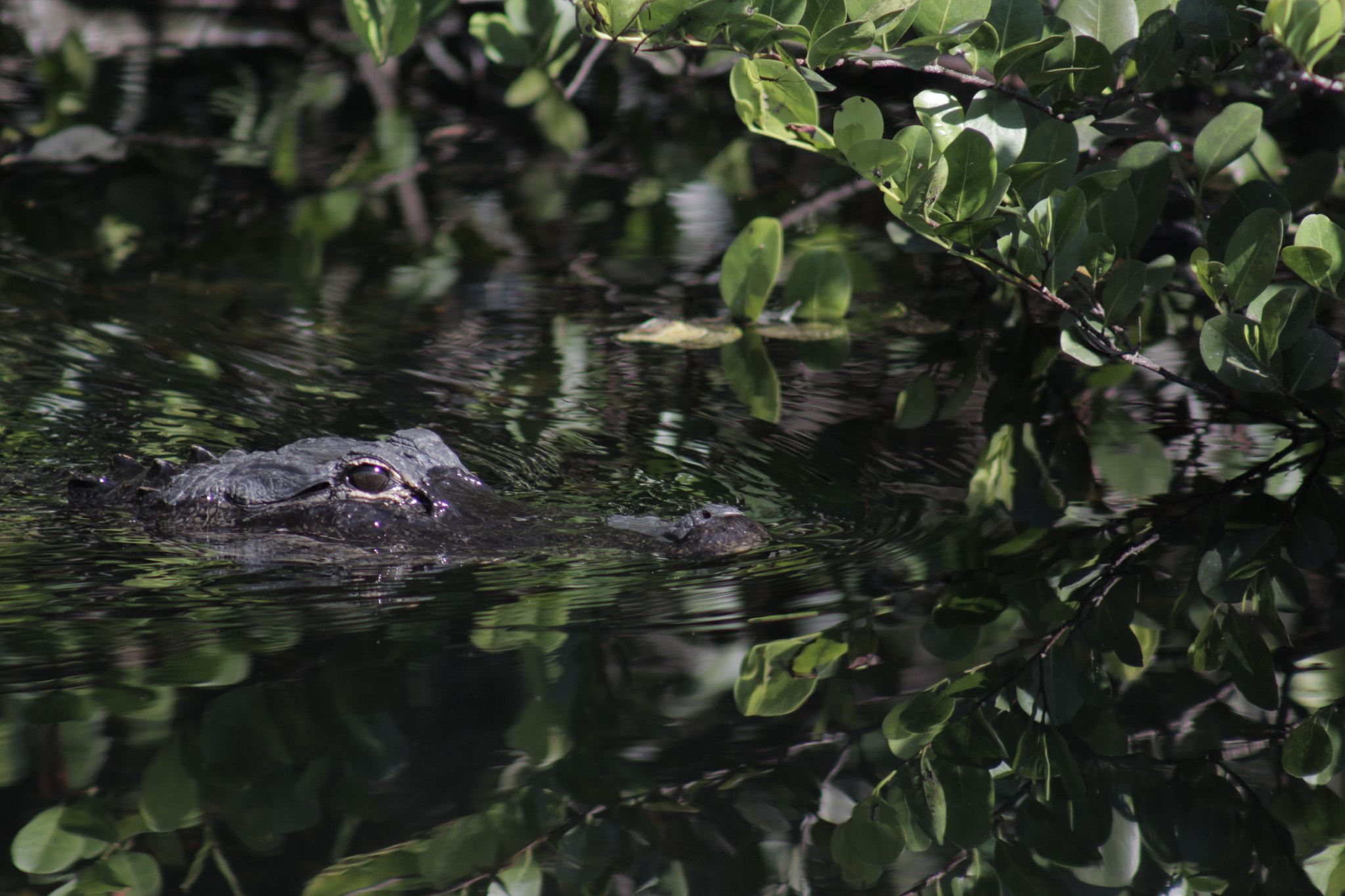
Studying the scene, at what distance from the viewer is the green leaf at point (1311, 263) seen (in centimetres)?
296

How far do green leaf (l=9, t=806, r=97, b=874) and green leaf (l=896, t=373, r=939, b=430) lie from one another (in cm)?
300

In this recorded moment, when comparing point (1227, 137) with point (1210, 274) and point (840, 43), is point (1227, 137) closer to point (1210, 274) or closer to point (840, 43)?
point (1210, 274)

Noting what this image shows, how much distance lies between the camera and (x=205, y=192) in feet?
24.8

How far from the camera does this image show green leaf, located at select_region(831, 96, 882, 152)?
9.48ft

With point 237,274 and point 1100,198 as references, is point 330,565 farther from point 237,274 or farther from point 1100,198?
point 237,274

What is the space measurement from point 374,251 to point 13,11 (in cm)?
482

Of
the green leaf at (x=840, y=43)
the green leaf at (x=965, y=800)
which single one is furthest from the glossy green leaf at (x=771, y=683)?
the green leaf at (x=840, y=43)

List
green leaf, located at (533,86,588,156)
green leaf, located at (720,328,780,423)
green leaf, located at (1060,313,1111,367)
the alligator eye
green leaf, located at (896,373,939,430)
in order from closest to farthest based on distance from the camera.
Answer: green leaf, located at (1060,313,1111,367) → the alligator eye → green leaf, located at (896,373,939,430) → green leaf, located at (720,328,780,423) → green leaf, located at (533,86,588,156)

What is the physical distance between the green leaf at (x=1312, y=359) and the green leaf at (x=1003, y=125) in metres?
0.84

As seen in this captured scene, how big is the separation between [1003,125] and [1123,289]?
1.59 feet

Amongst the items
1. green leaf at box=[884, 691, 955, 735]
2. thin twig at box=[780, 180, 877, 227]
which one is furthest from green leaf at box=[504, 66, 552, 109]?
green leaf at box=[884, 691, 955, 735]

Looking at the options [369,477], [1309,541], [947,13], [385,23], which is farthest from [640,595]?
[385,23]

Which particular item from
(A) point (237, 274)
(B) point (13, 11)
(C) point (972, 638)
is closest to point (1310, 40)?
(C) point (972, 638)

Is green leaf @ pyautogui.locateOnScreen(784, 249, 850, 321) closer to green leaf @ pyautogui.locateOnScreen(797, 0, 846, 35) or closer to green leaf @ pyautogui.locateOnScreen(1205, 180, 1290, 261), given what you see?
green leaf @ pyautogui.locateOnScreen(1205, 180, 1290, 261)
